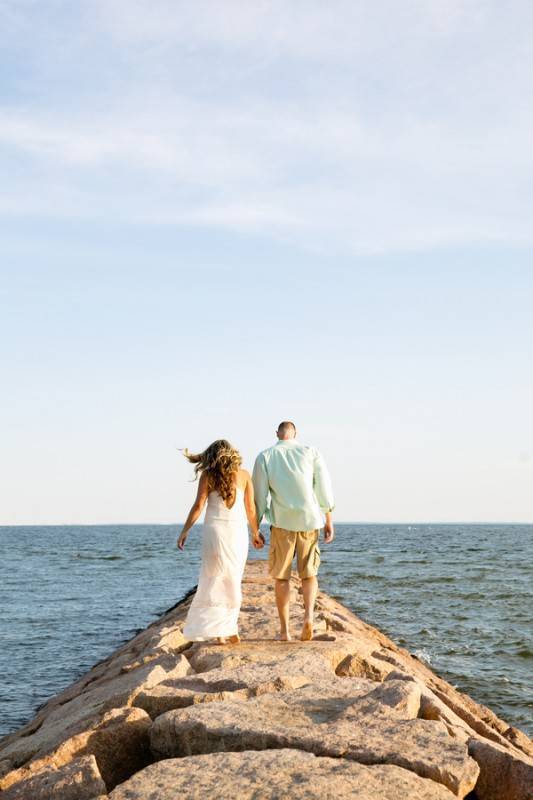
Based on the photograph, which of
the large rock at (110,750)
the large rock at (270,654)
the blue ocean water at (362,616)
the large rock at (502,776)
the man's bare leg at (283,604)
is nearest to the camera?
the large rock at (502,776)

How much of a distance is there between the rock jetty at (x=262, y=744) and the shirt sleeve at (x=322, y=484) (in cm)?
156

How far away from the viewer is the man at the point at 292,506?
717 centimetres

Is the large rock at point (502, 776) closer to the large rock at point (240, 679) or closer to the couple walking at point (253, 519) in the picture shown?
the large rock at point (240, 679)

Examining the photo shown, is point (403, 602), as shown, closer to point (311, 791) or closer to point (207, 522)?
point (207, 522)

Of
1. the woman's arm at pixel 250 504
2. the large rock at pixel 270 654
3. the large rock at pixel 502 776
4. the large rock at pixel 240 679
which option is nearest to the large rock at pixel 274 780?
the large rock at pixel 502 776

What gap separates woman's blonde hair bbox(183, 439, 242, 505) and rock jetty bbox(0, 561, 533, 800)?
142 centimetres

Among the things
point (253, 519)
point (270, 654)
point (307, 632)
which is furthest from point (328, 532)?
point (270, 654)

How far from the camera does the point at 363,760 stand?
148 inches

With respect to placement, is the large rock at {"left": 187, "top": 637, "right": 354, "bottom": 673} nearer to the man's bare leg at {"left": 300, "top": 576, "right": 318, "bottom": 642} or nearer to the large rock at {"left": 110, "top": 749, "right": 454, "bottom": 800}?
the man's bare leg at {"left": 300, "top": 576, "right": 318, "bottom": 642}

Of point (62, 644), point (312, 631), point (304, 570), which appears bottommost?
point (62, 644)

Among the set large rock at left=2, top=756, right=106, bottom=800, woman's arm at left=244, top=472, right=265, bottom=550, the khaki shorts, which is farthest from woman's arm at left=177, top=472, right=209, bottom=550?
large rock at left=2, top=756, right=106, bottom=800

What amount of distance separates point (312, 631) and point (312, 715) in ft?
9.34

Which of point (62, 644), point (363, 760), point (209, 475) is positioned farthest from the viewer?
point (62, 644)

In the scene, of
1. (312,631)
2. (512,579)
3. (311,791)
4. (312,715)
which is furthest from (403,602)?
(311,791)
